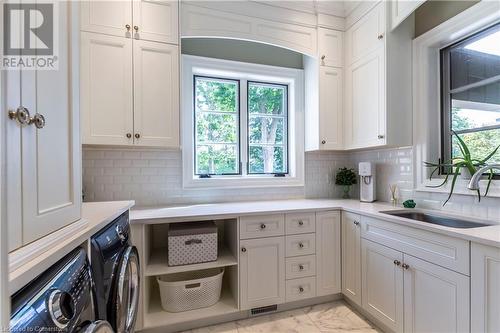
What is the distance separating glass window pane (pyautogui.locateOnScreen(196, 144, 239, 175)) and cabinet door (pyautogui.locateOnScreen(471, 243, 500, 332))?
6.43ft

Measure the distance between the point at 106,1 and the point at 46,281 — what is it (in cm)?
205

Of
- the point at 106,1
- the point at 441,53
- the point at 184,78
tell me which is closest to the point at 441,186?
the point at 441,53

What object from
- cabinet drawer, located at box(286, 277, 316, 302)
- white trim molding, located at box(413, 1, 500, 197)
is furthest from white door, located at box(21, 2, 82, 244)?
white trim molding, located at box(413, 1, 500, 197)

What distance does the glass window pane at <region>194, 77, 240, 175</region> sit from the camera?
2547 millimetres

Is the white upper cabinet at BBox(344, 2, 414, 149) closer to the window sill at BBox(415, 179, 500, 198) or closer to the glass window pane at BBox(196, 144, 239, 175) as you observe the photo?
the window sill at BBox(415, 179, 500, 198)

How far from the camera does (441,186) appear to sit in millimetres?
1943

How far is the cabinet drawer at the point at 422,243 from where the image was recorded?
129 cm

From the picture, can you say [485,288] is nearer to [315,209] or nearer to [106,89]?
[315,209]

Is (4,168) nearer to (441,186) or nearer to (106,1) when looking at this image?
(106,1)

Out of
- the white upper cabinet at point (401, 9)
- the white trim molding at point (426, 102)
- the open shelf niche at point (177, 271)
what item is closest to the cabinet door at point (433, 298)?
the white trim molding at point (426, 102)

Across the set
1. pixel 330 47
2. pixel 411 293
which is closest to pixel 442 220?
pixel 411 293

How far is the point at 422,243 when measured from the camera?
1488 millimetres

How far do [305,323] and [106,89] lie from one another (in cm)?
234

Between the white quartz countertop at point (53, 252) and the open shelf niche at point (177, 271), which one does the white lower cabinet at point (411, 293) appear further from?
the white quartz countertop at point (53, 252)
